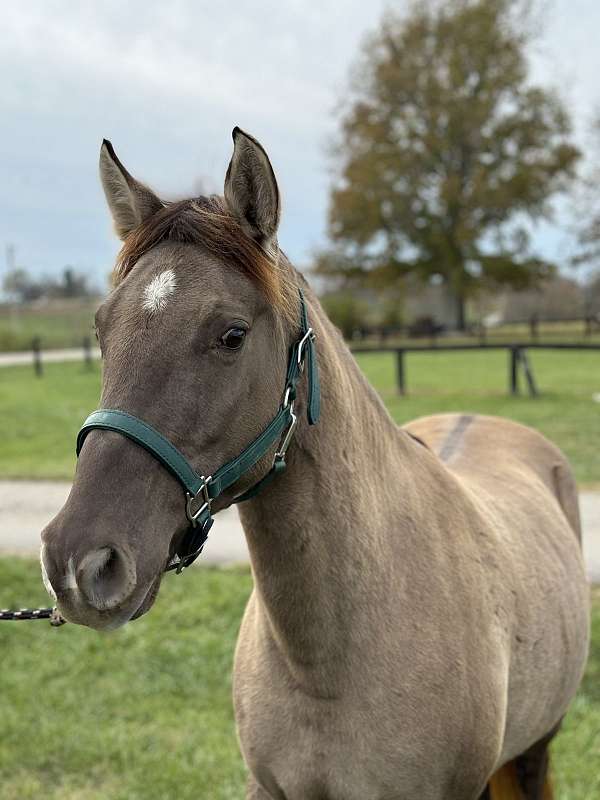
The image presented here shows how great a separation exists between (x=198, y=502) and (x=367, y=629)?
65 cm

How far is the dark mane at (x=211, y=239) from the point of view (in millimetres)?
1782

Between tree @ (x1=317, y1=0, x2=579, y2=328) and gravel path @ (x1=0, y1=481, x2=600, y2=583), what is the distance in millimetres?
27974

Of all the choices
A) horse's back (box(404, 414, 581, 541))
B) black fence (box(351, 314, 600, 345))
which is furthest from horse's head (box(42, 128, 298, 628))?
black fence (box(351, 314, 600, 345))

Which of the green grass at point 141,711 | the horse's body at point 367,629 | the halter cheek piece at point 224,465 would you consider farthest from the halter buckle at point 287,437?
the green grass at point 141,711

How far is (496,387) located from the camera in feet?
54.3

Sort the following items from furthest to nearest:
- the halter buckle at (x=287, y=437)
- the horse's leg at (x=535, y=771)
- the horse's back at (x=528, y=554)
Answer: the horse's leg at (x=535, y=771) → the horse's back at (x=528, y=554) → the halter buckle at (x=287, y=437)

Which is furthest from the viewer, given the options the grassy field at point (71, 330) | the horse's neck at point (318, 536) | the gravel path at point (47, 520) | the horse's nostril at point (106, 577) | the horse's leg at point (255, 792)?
the grassy field at point (71, 330)

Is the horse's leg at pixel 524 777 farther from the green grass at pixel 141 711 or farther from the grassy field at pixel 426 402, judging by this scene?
the grassy field at pixel 426 402

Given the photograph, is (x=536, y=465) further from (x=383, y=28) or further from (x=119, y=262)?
(x=383, y=28)

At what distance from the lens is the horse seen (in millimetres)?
1586

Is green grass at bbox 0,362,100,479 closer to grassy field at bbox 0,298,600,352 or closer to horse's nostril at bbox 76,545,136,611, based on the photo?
grassy field at bbox 0,298,600,352

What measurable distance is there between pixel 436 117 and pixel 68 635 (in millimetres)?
33187

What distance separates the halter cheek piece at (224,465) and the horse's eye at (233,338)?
0.20 meters

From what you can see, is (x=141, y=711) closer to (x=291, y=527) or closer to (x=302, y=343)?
(x=291, y=527)
